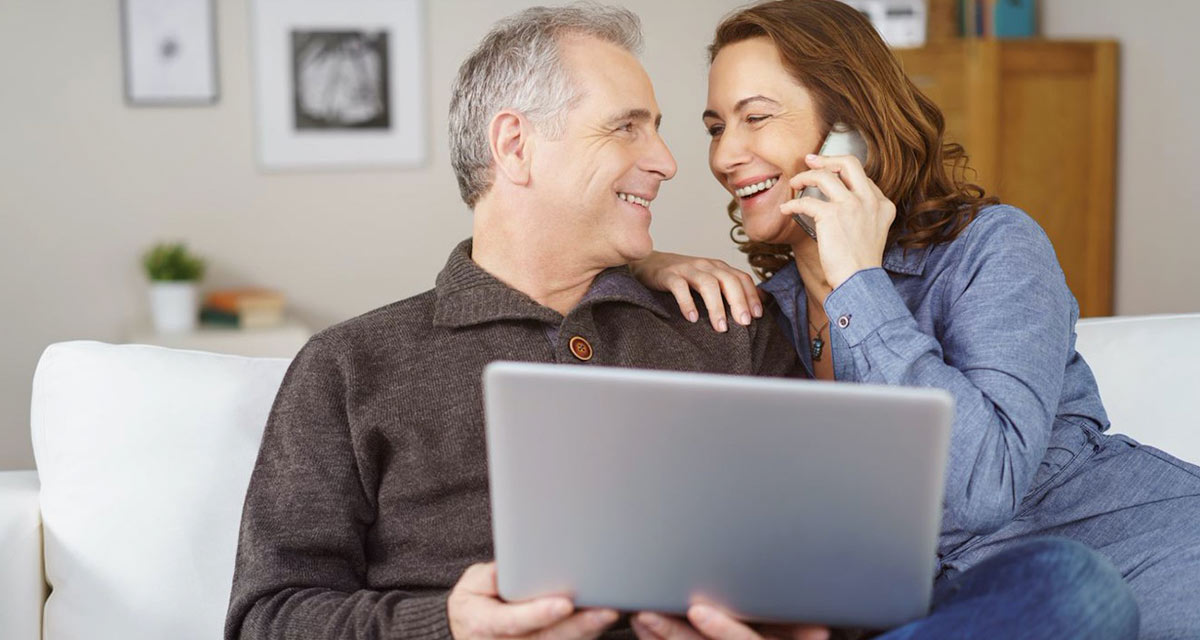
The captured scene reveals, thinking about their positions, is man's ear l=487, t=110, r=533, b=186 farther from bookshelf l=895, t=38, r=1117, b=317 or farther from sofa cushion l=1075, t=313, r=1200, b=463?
bookshelf l=895, t=38, r=1117, b=317

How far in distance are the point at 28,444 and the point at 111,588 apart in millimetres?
2825

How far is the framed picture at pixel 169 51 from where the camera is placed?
420cm

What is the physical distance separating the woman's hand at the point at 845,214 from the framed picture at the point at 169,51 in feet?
10.5

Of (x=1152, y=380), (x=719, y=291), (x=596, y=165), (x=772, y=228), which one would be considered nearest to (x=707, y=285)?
(x=719, y=291)

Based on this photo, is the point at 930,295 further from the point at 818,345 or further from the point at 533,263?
the point at 533,263

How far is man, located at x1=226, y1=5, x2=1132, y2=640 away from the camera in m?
1.42

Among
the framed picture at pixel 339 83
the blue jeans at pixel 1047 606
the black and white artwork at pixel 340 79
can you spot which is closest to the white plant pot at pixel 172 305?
the framed picture at pixel 339 83

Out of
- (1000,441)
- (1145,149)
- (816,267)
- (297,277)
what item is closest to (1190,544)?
(1000,441)

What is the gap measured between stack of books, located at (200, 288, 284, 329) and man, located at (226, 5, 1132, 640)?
97.5 inches

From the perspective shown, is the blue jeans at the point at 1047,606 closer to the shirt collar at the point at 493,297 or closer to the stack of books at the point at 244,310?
the shirt collar at the point at 493,297

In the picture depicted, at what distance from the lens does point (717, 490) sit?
99 centimetres

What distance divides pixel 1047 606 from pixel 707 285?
0.76 metres

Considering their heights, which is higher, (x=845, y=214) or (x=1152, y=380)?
(x=845, y=214)

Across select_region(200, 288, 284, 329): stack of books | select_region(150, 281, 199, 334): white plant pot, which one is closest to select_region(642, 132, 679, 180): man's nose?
select_region(200, 288, 284, 329): stack of books
